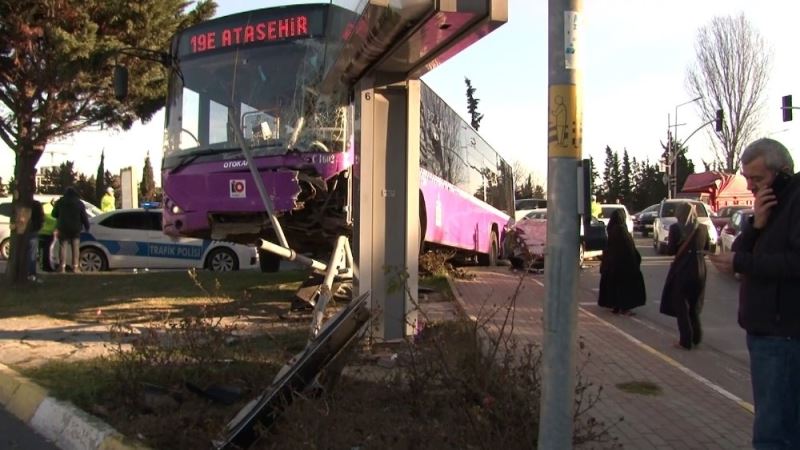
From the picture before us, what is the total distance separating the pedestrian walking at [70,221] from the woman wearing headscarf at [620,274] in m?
11.1

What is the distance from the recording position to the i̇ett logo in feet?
26.6

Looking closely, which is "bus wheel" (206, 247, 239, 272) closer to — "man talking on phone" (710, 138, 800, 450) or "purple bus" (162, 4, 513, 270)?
"purple bus" (162, 4, 513, 270)

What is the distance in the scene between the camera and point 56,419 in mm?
5316

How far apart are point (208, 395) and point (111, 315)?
15.9 feet

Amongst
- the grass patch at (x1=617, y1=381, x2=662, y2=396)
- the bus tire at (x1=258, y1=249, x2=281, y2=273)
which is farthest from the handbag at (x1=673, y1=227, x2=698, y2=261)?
the bus tire at (x1=258, y1=249, x2=281, y2=273)

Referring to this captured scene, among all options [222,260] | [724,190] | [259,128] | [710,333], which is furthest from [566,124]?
[724,190]

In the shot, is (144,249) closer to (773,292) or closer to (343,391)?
(343,391)

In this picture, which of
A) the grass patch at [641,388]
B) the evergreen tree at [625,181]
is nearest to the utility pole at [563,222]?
the grass patch at [641,388]

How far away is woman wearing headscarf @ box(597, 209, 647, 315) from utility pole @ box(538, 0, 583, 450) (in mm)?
7229

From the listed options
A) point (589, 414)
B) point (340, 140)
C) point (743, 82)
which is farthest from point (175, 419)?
point (743, 82)

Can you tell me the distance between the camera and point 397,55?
6332mm

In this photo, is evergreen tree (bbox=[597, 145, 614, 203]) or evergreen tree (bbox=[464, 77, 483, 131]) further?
evergreen tree (bbox=[597, 145, 614, 203])

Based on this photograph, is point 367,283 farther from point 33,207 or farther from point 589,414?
point 33,207

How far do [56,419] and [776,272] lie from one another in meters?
5.01
